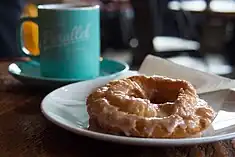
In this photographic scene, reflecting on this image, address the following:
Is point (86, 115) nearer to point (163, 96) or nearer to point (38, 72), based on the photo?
point (163, 96)

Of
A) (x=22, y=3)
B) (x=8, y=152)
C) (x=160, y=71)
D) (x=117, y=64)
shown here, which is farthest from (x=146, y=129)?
(x=22, y=3)

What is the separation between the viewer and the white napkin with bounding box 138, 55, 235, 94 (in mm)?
612

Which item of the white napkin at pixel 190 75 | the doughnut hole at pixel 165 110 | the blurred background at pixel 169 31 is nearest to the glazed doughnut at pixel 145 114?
the doughnut hole at pixel 165 110

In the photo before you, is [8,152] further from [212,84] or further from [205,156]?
[212,84]

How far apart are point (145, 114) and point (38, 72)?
13.9 inches

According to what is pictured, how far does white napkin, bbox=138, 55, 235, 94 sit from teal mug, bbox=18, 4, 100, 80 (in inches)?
3.2

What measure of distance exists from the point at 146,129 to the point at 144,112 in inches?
0.9

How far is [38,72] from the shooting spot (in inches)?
29.9

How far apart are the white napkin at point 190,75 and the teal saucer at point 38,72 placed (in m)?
0.04

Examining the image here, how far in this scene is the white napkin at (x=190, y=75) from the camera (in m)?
0.61

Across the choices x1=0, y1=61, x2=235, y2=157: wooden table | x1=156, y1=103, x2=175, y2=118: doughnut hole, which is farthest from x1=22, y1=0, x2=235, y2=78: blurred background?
x1=156, y1=103, x2=175, y2=118: doughnut hole

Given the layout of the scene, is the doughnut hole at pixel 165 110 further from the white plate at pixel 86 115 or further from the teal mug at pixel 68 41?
the teal mug at pixel 68 41

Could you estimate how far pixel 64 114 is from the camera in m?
Answer: 0.53

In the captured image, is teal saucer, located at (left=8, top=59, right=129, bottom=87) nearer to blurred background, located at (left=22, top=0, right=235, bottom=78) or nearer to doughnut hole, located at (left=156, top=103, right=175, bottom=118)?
doughnut hole, located at (left=156, top=103, right=175, bottom=118)
